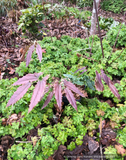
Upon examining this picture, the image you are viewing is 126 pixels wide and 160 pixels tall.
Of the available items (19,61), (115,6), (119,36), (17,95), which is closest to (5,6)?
(19,61)

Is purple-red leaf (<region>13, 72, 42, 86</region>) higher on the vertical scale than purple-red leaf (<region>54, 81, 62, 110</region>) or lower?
higher

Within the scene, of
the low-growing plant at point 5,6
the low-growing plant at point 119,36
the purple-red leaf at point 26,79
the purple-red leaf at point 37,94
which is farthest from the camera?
the low-growing plant at point 5,6

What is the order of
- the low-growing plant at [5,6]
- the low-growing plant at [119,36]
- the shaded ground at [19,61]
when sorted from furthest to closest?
the low-growing plant at [5,6]
the low-growing plant at [119,36]
the shaded ground at [19,61]

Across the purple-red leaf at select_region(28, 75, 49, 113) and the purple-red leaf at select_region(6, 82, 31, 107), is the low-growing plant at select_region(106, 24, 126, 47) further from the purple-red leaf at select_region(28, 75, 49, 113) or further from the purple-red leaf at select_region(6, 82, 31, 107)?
the purple-red leaf at select_region(6, 82, 31, 107)

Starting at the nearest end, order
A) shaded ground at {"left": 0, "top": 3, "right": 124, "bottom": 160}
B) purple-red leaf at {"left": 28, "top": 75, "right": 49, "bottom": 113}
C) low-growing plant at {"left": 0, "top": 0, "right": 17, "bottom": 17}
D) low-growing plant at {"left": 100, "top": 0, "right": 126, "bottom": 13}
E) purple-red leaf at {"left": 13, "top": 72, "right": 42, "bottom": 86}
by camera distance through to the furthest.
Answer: purple-red leaf at {"left": 28, "top": 75, "right": 49, "bottom": 113} → purple-red leaf at {"left": 13, "top": 72, "right": 42, "bottom": 86} → shaded ground at {"left": 0, "top": 3, "right": 124, "bottom": 160} → low-growing plant at {"left": 0, "top": 0, "right": 17, "bottom": 17} → low-growing plant at {"left": 100, "top": 0, "right": 126, "bottom": 13}

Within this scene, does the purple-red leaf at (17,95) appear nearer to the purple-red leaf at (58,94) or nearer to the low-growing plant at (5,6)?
the purple-red leaf at (58,94)

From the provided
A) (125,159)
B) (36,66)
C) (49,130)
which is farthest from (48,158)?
(36,66)

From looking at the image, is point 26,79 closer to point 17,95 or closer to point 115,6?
point 17,95

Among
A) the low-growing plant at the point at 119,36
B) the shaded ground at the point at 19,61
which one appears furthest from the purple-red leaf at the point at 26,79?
the low-growing plant at the point at 119,36

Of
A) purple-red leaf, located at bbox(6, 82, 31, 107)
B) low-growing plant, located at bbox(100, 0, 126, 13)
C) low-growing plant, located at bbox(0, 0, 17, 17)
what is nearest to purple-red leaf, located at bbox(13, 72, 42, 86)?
purple-red leaf, located at bbox(6, 82, 31, 107)

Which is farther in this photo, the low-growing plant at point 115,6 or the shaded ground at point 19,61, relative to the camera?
the low-growing plant at point 115,6

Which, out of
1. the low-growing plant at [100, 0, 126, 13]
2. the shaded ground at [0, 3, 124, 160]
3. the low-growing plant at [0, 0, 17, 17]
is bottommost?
the shaded ground at [0, 3, 124, 160]

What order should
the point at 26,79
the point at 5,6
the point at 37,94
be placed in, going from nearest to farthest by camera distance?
1. the point at 37,94
2. the point at 26,79
3. the point at 5,6

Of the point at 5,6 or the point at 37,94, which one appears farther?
the point at 5,6
